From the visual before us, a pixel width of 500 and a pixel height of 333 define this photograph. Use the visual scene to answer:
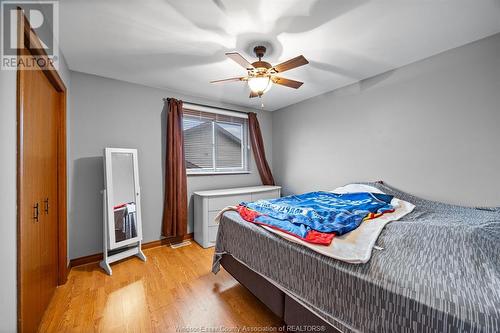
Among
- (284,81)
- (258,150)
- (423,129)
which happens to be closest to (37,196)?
(284,81)

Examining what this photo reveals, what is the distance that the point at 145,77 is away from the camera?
2695 mm

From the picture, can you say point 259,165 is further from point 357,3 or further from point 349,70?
point 357,3

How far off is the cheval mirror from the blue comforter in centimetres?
162

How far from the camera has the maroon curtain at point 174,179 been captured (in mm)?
3016

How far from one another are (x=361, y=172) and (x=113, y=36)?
11.3 ft

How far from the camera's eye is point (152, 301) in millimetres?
1797

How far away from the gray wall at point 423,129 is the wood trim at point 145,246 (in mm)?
2511

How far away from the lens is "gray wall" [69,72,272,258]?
8.05ft

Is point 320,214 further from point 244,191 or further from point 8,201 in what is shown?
point 8,201

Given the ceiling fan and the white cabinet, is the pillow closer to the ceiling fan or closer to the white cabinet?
the white cabinet

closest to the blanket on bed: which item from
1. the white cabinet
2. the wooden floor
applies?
the wooden floor

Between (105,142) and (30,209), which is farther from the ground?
(105,142)

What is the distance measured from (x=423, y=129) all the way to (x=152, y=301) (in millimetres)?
3497

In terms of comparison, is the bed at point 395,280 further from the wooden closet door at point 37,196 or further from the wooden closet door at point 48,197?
the wooden closet door at point 48,197
